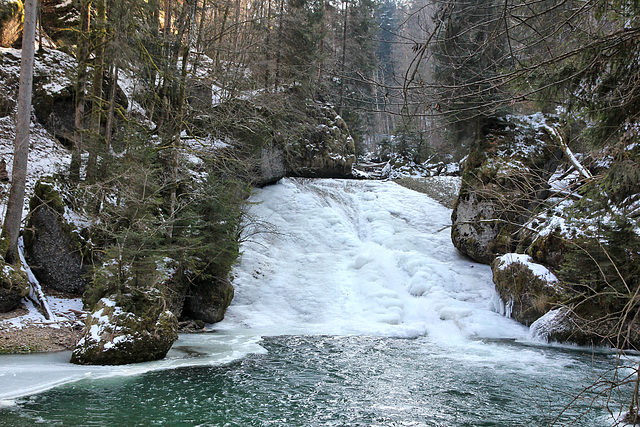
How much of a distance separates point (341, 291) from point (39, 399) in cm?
937

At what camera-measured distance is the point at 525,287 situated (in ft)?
37.6

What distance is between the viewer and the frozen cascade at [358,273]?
11.7 m

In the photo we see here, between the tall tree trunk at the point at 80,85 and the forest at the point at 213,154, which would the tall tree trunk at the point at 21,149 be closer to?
the forest at the point at 213,154

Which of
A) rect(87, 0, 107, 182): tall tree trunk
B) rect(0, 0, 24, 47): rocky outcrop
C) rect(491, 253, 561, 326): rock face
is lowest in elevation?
rect(491, 253, 561, 326): rock face

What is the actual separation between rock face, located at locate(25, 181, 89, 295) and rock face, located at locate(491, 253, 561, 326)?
1041 centimetres

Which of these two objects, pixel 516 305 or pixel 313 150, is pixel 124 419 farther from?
pixel 313 150

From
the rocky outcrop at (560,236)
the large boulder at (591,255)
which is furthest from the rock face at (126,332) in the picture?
the large boulder at (591,255)

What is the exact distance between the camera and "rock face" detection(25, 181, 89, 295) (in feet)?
31.5

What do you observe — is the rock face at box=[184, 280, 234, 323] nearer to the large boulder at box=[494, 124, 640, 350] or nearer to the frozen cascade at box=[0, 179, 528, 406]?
the frozen cascade at box=[0, 179, 528, 406]

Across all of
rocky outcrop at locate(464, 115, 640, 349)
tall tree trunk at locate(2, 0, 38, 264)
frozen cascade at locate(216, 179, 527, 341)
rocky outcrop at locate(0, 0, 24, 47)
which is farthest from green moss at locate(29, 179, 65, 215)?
rocky outcrop at locate(464, 115, 640, 349)

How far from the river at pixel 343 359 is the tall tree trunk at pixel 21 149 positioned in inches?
105

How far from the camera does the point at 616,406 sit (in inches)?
231

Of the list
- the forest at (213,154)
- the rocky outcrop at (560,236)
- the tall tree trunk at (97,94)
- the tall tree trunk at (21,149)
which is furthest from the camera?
the tall tree trunk at (97,94)

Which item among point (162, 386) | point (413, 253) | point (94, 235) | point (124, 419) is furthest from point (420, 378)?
point (413, 253)
